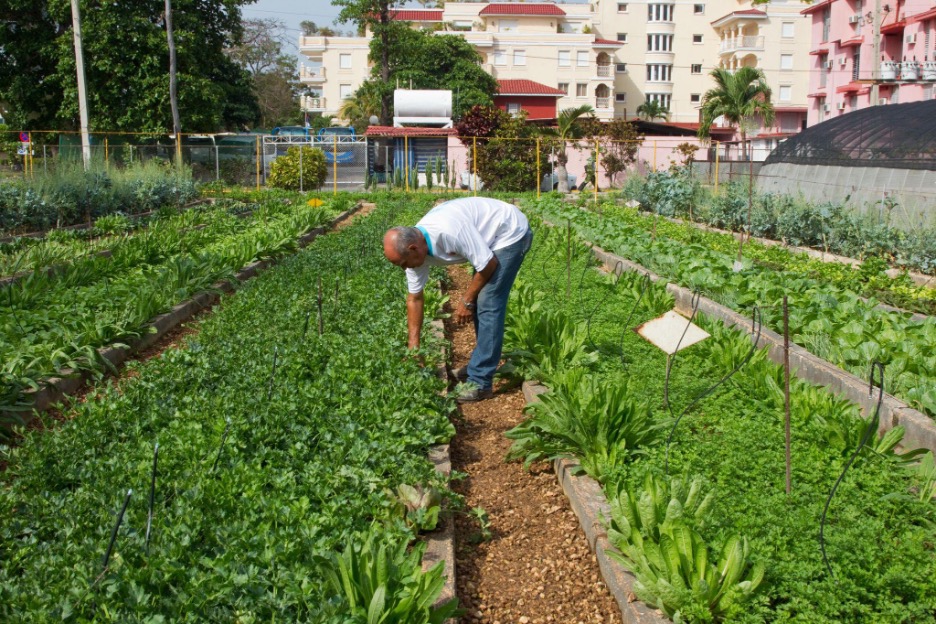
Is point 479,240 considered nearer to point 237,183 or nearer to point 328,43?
point 237,183

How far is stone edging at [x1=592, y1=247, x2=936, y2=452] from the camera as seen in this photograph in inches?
182

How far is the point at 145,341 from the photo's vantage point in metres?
7.02

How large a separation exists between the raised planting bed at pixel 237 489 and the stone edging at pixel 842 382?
241cm

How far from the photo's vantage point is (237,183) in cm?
3038

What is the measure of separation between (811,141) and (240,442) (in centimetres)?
1581

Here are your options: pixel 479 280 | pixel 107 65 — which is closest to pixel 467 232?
pixel 479 280

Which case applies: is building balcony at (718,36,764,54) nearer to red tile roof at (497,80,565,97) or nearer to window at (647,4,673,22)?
window at (647,4,673,22)

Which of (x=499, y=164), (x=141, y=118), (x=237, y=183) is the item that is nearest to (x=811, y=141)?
(x=499, y=164)

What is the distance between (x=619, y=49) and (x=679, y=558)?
216 ft

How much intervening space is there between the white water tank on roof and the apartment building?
52.8ft

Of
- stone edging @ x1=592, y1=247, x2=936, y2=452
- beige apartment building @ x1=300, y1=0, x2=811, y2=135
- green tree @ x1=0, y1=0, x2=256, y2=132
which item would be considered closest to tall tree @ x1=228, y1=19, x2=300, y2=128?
beige apartment building @ x1=300, y1=0, x2=811, y2=135

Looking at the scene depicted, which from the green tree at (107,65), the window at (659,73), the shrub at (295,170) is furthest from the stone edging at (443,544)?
the window at (659,73)

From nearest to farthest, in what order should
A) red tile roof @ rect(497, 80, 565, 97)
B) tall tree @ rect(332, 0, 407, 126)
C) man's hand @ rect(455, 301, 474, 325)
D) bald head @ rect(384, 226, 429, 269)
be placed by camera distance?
1. bald head @ rect(384, 226, 429, 269)
2. man's hand @ rect(455, 301, 474, 325)
3. tall tree @ rect(332, 0, 407, 126)
4. red tile roof @ rect(497, 80, 565, 97)

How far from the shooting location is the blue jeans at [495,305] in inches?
227
